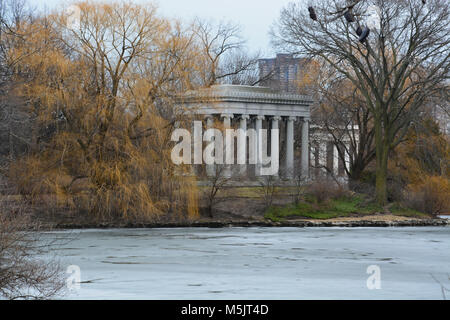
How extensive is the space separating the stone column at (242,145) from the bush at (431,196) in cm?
1058

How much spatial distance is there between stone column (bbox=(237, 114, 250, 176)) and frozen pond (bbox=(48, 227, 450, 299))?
8224 mm

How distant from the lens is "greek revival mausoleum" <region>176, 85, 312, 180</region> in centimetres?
5091

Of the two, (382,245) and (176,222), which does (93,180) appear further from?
(382,245)

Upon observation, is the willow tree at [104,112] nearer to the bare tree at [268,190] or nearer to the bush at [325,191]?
the bare tree at [268,190]

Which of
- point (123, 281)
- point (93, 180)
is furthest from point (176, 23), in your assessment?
point (123, 281)

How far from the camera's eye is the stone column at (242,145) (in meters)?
48.5

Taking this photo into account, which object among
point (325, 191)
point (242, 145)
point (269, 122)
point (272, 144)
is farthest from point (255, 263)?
point (269, 122)

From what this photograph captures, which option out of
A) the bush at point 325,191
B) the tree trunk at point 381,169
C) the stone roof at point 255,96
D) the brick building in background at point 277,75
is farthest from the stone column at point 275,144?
the brick building in background at point 277,75

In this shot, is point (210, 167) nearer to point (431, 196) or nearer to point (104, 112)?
point (104, 112)

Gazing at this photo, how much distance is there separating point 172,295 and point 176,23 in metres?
24.3

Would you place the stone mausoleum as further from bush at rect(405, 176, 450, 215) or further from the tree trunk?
bush at rect(405, 176, 450, 215)

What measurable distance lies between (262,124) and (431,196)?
56.3ft

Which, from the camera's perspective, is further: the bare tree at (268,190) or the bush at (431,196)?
the bush at (431,196)

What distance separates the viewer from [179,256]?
28375 mm
